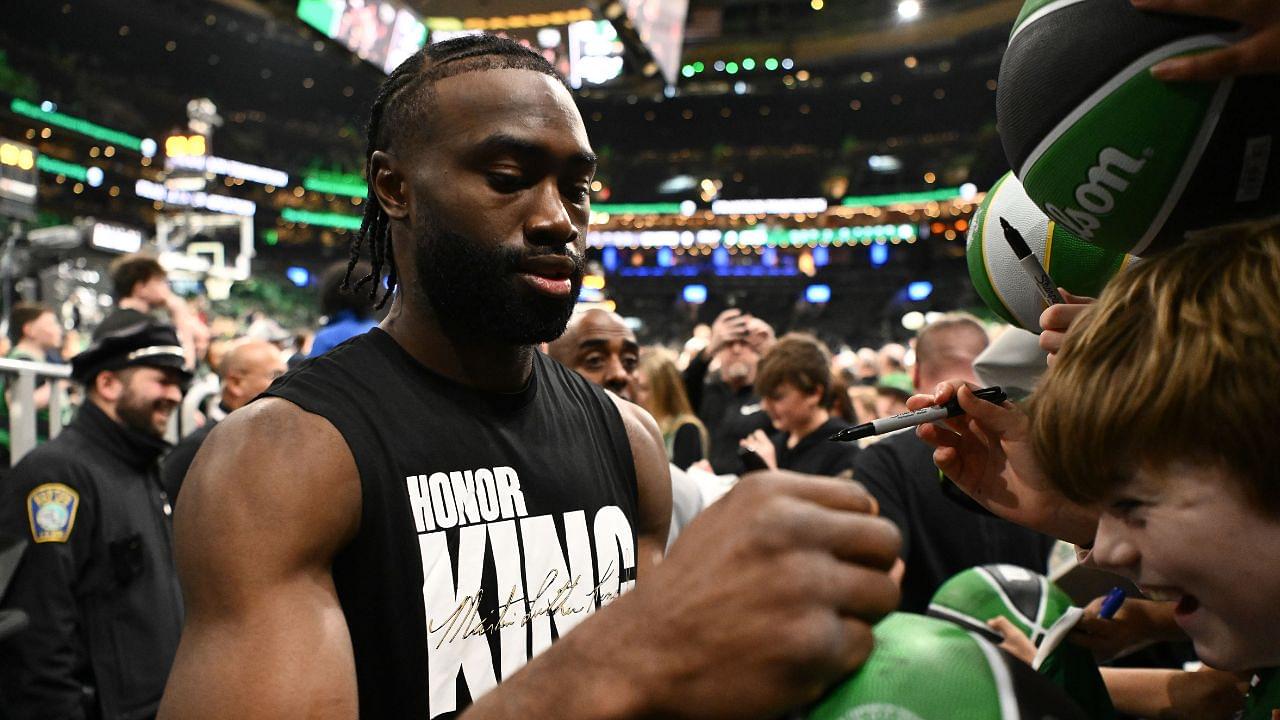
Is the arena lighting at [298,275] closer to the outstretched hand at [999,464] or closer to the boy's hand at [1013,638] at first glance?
the boy's hand at [1013,638]

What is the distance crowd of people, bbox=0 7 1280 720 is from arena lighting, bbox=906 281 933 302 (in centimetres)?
3271

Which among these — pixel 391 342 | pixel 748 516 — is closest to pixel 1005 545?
pixel 391 342

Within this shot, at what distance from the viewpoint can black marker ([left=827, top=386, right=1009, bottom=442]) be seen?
127 cm

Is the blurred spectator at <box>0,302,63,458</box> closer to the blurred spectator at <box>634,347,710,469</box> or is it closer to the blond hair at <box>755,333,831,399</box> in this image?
the blurred spectator at <box>634,347,710,469</box>

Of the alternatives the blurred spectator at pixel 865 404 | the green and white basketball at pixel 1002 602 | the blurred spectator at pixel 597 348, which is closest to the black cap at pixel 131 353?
the blurred spectator at pixel 597 348

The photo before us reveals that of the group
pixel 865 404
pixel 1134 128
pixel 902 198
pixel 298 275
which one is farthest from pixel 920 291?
pixel 1134 128

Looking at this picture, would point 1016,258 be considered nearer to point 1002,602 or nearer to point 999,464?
point 999,464

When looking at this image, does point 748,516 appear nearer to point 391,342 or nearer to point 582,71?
point 391,342

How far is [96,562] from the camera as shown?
3355 mm

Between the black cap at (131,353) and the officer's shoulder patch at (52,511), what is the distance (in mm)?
596

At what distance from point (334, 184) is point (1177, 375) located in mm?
35432

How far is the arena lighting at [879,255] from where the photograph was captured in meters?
37.4

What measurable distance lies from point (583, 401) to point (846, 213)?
36.4m

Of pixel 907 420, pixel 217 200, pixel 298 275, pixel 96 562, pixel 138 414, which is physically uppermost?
pixel 217 200
